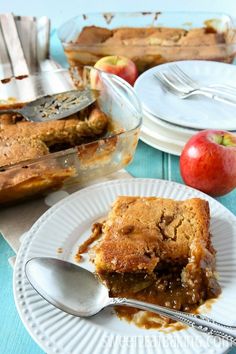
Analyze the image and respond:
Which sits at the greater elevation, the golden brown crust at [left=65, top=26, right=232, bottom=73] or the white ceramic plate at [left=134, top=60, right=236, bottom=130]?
the golden brown crust at [left=65, top=26, right=232, bottom=73]

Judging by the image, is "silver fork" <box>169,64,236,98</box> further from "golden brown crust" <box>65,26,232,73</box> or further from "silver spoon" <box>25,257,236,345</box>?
"silver spoon" <box>25,257,236,345</box>

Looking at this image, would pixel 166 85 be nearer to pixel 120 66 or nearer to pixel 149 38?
pixel 120 66

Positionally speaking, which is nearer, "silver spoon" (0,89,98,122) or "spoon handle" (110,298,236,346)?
"spoon handle" (110,298,236,346)

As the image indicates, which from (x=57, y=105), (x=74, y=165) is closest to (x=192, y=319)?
(x=74, y=165)

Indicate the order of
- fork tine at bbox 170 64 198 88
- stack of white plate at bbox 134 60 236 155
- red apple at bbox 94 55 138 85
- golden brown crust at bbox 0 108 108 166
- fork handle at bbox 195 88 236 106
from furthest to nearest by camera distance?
red apple at bbox 94 55 138 85 → fork tine at bbox 170 64 198 88 → fork handle at bbox 195 88 236 106 → stack of white plate at bbox 134 60 236 155 → golden brown crust at bbox 0 108 108 166

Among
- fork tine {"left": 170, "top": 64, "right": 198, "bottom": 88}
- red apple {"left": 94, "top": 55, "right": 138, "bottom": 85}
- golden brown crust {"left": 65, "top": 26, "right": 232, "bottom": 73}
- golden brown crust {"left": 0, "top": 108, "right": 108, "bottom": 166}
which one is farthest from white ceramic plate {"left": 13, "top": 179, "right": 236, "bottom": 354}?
golden brown crust {"left": 65, "top": 26, "right": 232, "bottom": 73}

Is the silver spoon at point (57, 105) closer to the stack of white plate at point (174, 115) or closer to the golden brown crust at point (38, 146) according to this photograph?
the golden brown crust at point (38, 146)
